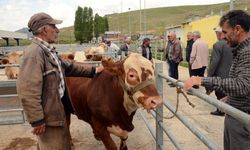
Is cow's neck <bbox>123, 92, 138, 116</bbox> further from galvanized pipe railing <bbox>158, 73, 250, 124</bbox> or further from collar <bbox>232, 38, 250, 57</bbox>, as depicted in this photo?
collar <bbox>232, 38, 250, 57</bbox>

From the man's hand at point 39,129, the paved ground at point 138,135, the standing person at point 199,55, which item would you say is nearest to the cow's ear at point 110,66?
the man's hand at point 39,129

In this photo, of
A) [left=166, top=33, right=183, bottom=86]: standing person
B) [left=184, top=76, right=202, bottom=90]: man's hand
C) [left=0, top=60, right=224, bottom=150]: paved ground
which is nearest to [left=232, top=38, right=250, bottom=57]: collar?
[left=184, top=76, right=202, bottom=90]: man's hand

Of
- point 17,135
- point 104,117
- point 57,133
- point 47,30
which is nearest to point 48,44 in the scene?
point 47,30

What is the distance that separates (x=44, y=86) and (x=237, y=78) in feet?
6.08

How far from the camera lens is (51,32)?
3756mm

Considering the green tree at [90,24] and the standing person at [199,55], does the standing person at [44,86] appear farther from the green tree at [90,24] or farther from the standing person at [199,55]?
the green tree at [90,24]

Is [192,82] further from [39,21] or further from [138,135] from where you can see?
[138,135]

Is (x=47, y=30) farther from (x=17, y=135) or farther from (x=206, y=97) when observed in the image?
(x=17, y=135)

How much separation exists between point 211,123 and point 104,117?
336 cm

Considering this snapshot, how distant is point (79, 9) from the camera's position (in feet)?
358

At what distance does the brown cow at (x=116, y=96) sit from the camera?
12.9 feet

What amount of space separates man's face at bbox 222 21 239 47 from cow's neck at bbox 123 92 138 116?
5.73 feet

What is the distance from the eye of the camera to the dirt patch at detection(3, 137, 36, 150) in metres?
6.32

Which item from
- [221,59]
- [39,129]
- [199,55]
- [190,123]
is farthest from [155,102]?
[199,55]
